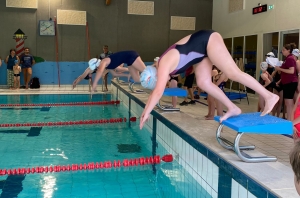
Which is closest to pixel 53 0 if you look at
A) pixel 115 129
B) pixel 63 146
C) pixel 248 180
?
pixel 115 129

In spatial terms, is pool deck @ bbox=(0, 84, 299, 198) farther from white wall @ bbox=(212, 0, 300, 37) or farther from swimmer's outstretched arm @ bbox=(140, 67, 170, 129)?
white wall @ bbox=(212, 0, 300, 37)

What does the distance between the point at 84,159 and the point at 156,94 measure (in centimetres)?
220

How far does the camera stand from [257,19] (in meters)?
11.4

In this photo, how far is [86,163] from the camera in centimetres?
456

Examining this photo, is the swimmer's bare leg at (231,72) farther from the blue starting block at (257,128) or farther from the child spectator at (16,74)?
the child spectator at (16,74)

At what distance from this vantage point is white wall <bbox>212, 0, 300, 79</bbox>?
31.4ft

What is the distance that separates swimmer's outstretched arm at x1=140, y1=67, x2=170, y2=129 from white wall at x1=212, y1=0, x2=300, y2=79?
7.42 m

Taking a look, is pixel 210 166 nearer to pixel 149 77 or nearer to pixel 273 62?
pixel 149 77

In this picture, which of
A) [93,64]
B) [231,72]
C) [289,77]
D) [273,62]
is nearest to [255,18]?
[273,62]

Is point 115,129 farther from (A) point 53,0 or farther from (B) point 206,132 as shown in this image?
(A) point 53,0

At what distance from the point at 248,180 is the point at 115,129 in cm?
436

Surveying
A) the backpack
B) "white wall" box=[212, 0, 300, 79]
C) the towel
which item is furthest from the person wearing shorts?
the backpack

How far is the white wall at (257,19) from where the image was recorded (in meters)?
9.57

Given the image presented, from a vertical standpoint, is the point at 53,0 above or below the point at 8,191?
above
